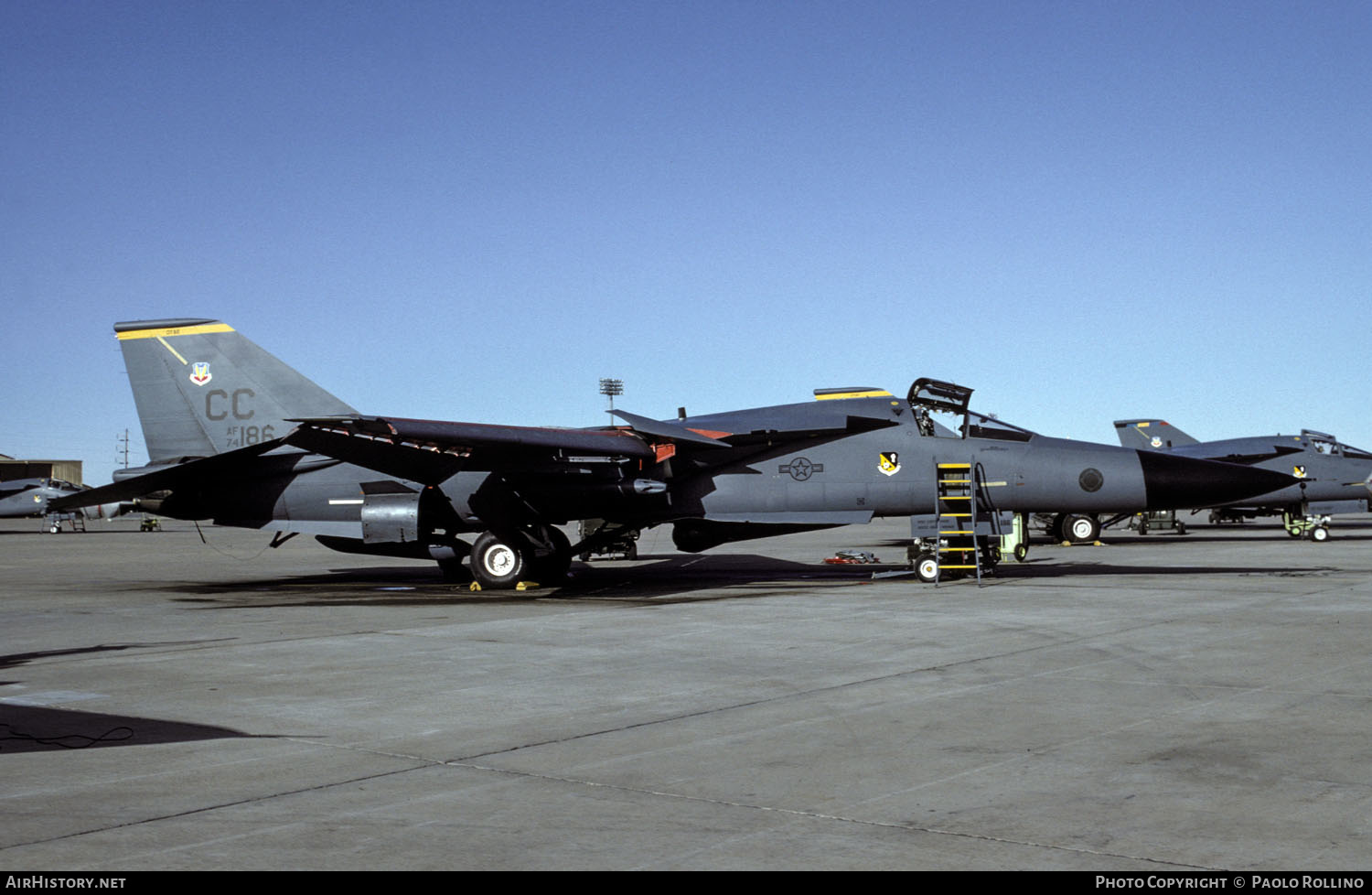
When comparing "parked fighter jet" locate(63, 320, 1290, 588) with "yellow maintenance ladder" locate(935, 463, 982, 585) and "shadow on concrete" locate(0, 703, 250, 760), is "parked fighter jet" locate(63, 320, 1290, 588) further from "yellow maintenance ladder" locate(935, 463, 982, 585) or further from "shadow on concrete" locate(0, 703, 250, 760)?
"shadow on concrete" locate(0, 703, 250, 760)

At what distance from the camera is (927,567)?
16.7m

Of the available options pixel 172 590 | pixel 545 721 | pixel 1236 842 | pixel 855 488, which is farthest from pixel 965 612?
pixel 172 590

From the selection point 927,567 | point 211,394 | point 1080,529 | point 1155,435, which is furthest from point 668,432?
point 1155,435

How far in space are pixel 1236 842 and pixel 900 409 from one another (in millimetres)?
13507

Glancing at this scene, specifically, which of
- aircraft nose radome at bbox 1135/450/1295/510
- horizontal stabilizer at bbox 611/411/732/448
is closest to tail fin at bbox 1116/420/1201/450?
aircraft nose radome at bbox 1135/450/1295/510

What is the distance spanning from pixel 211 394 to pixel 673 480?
7.82 meters

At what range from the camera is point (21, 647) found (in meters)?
10.3

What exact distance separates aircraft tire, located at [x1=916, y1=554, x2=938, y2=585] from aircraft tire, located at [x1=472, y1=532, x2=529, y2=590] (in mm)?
6016

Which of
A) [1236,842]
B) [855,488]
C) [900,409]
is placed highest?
[900,409]

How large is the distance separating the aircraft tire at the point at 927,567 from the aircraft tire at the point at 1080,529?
47.8ft

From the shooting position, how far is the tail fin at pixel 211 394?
60.1ft

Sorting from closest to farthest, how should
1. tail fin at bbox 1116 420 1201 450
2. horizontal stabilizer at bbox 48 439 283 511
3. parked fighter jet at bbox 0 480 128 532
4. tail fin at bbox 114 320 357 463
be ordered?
1. horizontal stabilizer at bbox 48 439 283 511
2. tail fin at bbox 114 320 357 463
3. tail fin at bbox 1116 420 1201 450
4. parked fighter jet at bbox 0 480 128 532

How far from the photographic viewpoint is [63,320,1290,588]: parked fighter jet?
16.9 meters
